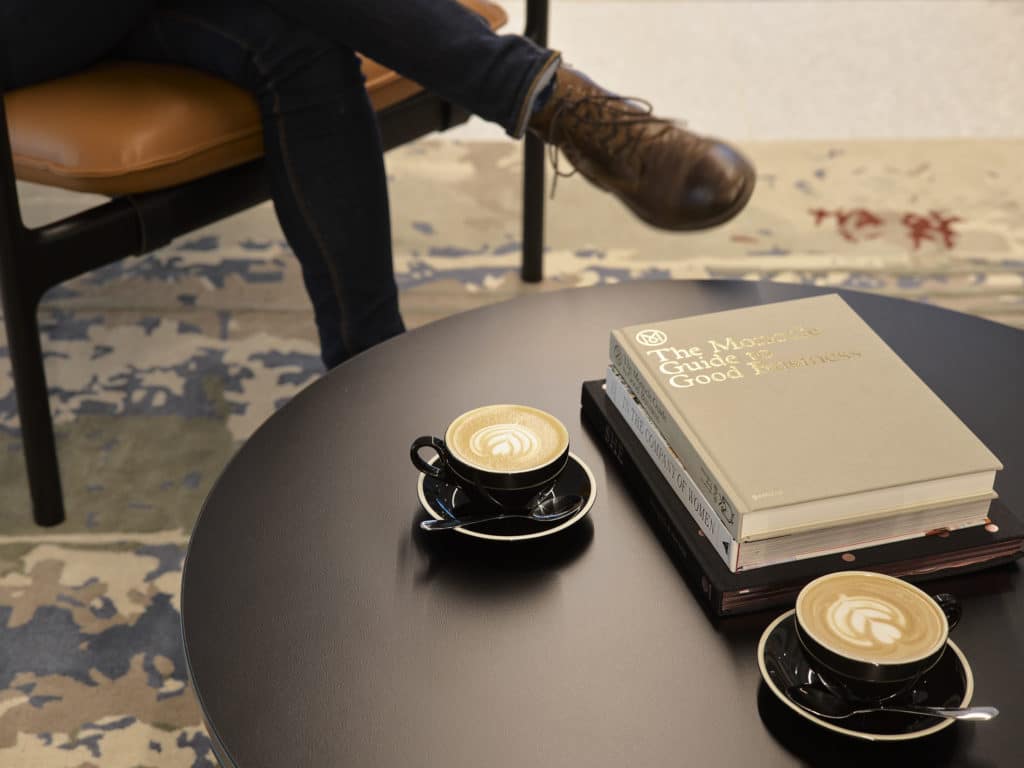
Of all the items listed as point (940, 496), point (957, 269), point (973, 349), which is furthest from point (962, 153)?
point (940, 496)

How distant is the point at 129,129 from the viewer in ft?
4.34

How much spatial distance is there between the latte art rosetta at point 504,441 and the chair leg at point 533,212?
101 centimetres

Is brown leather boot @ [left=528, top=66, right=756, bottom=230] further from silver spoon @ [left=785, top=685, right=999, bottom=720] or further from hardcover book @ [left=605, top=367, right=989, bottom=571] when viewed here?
silver spoon @ [left=785, top=685, right=999, bottom=720]

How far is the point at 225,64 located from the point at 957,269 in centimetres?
118

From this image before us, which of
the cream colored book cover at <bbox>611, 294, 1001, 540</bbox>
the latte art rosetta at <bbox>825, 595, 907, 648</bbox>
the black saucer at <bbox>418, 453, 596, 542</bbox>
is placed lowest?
the black saucer at <bbox>418, 453, 596, 542</bbox>

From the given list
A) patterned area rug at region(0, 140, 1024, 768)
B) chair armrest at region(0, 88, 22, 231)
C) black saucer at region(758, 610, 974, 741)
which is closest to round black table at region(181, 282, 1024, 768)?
black saucer at region(758, 610, 974, 741)

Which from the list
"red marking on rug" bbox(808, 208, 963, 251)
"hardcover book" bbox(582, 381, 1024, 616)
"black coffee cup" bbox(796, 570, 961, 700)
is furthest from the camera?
"red marking on rug" bbox(808, 208, 963, 251)

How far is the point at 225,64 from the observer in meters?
1.41

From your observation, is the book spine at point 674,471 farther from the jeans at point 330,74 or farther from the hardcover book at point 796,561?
the jeans at point 330,74

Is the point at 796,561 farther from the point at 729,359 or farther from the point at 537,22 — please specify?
the point at 537,22

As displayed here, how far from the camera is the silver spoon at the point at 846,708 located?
2.22 ft

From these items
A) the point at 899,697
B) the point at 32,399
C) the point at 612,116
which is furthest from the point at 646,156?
the point at 899,697

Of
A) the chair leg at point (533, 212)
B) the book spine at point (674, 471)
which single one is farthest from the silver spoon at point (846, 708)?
the chair leg at point (533, 212)

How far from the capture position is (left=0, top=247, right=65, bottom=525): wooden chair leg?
1318 mm
